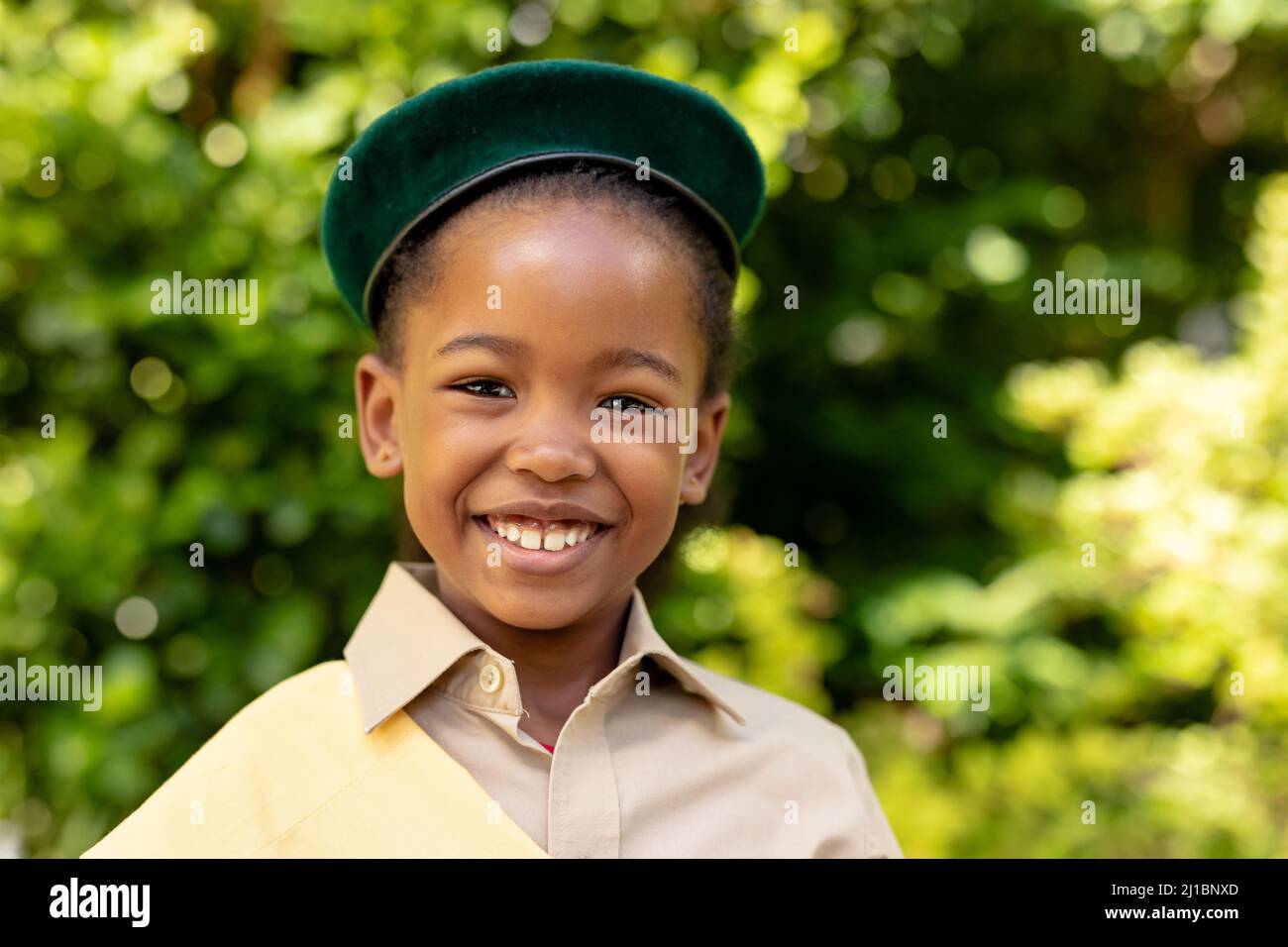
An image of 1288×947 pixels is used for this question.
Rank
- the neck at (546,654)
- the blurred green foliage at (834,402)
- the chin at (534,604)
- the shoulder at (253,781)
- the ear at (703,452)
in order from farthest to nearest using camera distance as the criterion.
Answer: the blurred green foliage at (834,402)
the ear at (703,452)
the neck at (546,654)
the chin at (534,604)
the shoulder at (253,781)

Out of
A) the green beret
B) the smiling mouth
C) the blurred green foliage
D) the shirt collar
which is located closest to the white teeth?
the smiling mouth

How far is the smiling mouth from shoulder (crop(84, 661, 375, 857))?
0.25 m

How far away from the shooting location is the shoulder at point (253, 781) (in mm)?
1283

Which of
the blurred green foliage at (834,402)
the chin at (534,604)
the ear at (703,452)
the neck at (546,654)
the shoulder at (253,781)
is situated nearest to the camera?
the shoulder at (253,781)

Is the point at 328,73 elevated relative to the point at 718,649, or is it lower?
elevated

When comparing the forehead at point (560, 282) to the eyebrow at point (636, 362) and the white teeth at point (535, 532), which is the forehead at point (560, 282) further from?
the white teeth at point (535, 532)

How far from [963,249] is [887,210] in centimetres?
22

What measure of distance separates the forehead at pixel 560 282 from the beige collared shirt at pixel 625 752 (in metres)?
0.34

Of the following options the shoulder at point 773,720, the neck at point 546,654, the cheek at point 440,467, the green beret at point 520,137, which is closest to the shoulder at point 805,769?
the shoulder at point 773,720

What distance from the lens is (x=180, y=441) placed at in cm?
247

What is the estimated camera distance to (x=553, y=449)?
1.32m

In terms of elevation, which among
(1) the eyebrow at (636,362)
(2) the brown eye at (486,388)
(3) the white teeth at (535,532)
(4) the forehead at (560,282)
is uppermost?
(4) the forehead at (560,282)

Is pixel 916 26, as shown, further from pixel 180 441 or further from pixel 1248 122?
pixel 180 441
